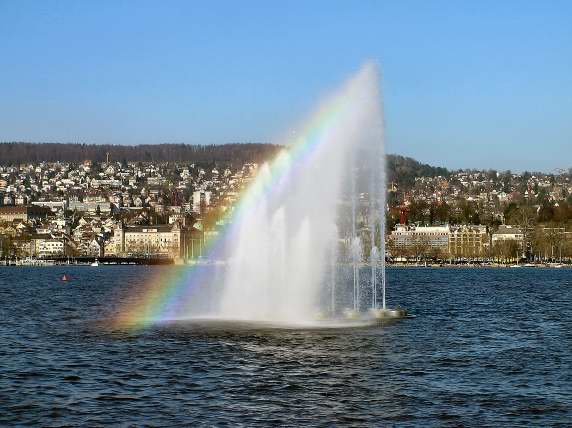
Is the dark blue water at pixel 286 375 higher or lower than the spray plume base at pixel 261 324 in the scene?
lower

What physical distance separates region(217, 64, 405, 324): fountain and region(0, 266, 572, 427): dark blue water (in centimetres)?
397

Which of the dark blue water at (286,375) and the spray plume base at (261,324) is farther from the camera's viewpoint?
the spray plume base at (261,324)

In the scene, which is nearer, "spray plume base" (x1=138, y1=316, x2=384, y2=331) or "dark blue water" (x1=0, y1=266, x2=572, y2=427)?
"dark blue water" (x1=0, y1=266, x2=572, y2=427)

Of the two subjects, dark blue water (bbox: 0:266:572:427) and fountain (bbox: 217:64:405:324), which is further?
fountain (bbox: 217:64:405:324)

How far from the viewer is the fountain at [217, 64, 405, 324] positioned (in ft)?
133

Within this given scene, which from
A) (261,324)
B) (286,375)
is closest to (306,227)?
(261,324)

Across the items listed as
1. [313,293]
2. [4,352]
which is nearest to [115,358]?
[4,352]

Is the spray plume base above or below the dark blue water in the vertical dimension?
above

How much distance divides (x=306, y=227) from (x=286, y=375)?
17.5 metres

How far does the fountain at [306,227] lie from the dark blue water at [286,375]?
397 cm

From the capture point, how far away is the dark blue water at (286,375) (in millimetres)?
21469

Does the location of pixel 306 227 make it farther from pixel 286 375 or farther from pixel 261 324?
pixel 286 375

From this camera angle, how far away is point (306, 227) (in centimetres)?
4319

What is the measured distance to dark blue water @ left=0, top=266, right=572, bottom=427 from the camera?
21469 mm
